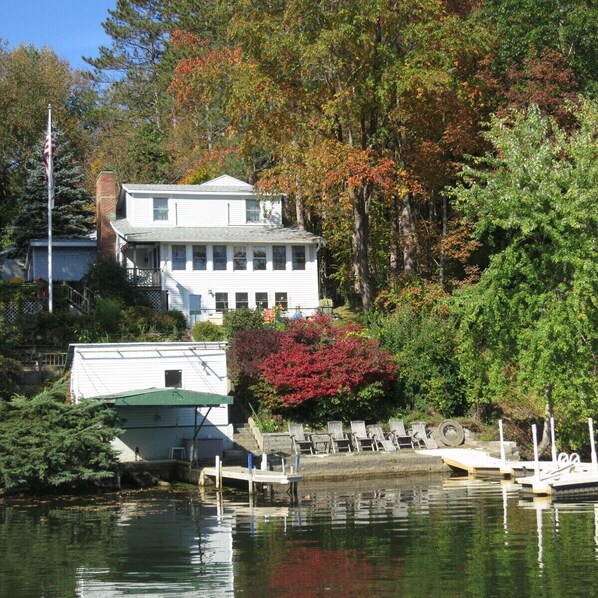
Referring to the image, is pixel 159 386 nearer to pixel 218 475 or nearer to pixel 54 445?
pixel 218 475

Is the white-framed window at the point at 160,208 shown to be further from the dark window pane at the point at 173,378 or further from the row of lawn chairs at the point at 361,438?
the row of lawn chairs at the point at 361,438

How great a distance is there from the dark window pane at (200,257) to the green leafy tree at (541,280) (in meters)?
20.6

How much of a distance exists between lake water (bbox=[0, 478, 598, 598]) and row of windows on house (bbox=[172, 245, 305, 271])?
74.0ft

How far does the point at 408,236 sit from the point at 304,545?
28517mm

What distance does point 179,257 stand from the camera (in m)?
50.5

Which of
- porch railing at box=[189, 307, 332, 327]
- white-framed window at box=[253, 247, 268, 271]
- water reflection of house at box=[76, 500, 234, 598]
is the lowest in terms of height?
water reflection of house at box=[76, 500, 234, 598]

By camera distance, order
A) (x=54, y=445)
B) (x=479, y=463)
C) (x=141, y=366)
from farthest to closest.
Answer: (x=141, y=366), (x=479, y=463), (x=54, y=445)

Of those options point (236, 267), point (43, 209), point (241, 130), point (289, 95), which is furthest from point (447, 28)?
point (43, 209)

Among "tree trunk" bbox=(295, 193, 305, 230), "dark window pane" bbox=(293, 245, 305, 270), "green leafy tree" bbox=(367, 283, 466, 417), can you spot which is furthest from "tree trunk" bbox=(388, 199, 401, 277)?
"green leafy tree" bbox=(367, 283, 466, 417)

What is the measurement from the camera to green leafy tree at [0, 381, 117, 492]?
92.9 ft

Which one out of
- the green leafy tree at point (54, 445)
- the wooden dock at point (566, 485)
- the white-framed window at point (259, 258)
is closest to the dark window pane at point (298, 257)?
the white-framed window at point (259, 258)

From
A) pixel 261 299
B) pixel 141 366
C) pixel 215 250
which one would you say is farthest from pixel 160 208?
pixel 141 366

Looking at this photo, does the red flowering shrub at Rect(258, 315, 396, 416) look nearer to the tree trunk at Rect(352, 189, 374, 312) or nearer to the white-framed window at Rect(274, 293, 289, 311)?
the tree trunk at Rect(352, 189, 374, 312)

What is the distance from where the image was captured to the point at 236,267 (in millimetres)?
51125
